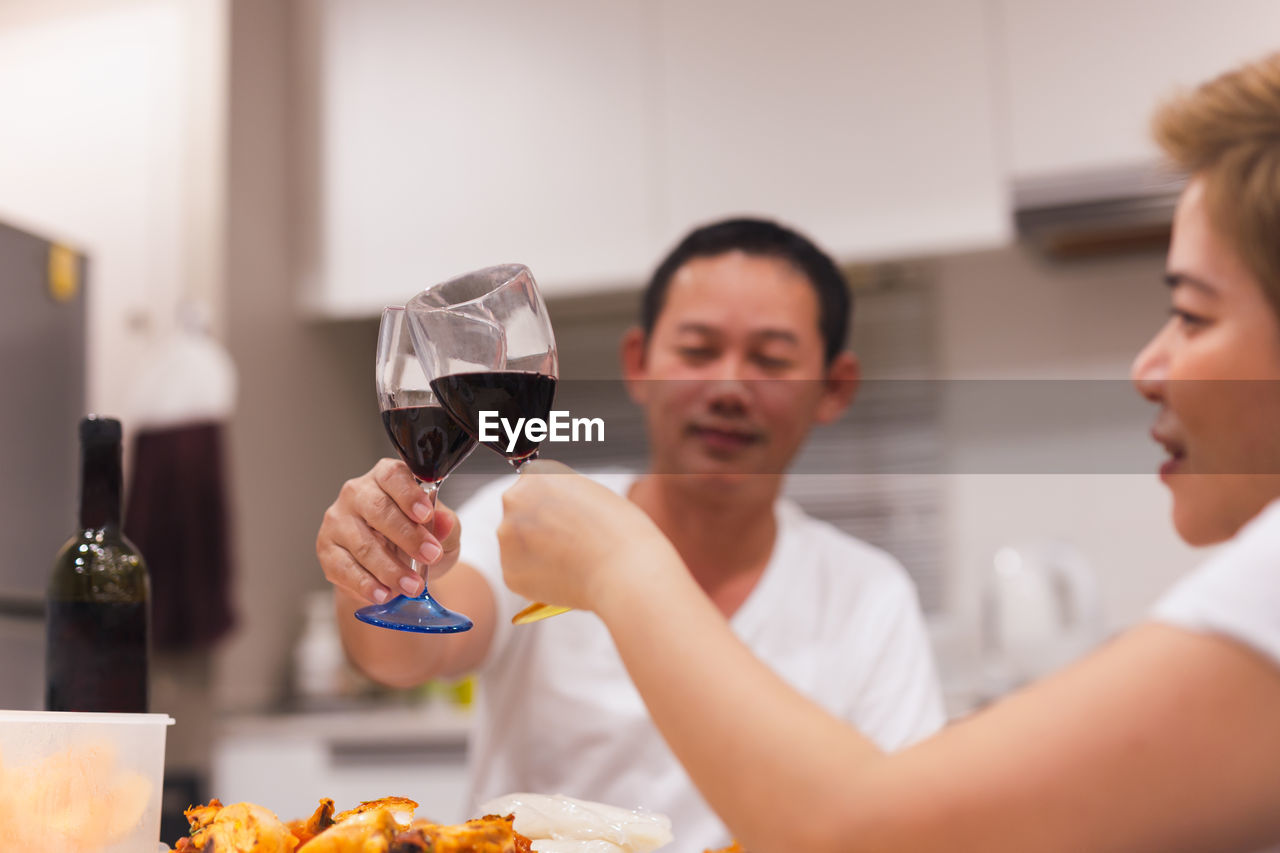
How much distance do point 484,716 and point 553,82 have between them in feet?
6.11

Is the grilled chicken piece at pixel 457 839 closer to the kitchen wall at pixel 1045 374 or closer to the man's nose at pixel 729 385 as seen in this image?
the man's nose at pixel 729 385

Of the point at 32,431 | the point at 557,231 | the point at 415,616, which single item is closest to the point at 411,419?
the point at 415,616

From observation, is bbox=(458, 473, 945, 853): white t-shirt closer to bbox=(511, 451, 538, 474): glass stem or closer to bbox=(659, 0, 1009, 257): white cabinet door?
bbox=(511, 451, 538, 474): glass stem

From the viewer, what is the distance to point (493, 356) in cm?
66

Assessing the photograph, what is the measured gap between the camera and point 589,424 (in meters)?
0.80

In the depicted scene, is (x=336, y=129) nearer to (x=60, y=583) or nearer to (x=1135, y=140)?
(x=1135, y=140)

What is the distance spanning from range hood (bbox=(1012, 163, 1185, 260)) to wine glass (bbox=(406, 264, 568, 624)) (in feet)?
5.70

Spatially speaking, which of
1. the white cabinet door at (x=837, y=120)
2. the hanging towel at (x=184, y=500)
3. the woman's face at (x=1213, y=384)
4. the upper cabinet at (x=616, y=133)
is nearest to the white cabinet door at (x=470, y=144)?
the upper cabinet at (x=616, y=133)

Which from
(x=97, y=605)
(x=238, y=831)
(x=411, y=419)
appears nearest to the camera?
(x=238, y=831)

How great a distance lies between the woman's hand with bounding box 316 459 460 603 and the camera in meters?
0.72

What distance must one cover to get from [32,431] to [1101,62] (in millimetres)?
2209

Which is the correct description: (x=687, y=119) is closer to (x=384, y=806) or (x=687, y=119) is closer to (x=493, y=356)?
(x=493, y=356)

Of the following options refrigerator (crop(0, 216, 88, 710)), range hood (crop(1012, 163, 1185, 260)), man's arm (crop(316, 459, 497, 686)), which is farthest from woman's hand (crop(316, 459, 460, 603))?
range hood (crop(1012, 163, 1185, 260))

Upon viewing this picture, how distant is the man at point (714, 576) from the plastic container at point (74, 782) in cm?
36
